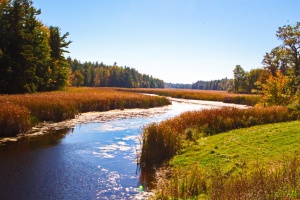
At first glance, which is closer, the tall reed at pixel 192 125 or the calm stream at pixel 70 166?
the calm stream at pixel 70 166

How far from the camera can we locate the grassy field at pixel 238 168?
582 cm

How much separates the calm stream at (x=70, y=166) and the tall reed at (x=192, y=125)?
1.20 m

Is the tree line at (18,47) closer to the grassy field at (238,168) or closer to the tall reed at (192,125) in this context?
the tall reed at (192,125)

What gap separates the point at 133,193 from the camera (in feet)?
29.2

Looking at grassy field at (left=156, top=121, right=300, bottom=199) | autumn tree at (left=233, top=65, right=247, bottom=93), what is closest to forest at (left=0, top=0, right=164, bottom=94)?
grassy field at (left=156, top=121, right=300, bottom=199)

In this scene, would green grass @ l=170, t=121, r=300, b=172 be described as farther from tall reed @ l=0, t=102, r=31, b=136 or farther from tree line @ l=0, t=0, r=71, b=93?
tree line @ l=0, t=0, r=71, b=93

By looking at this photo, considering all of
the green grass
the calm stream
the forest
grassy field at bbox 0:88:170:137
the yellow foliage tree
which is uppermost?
the forest

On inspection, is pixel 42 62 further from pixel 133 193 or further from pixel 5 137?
pixel 133 193

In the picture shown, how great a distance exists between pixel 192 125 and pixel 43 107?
525 inches

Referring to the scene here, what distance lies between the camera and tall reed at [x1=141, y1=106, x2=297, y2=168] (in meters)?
12.7

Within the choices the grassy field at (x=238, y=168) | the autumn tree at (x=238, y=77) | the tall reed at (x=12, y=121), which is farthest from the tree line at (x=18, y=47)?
the autumn tree at (x=238, y=77)

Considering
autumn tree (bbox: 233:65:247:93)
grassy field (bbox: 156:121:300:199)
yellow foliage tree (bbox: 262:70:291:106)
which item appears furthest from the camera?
autumn tree (bbox: 233:65:247:93)

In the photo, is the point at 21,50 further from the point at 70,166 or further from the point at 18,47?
the point at 70,166

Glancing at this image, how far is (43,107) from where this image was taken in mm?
22656
